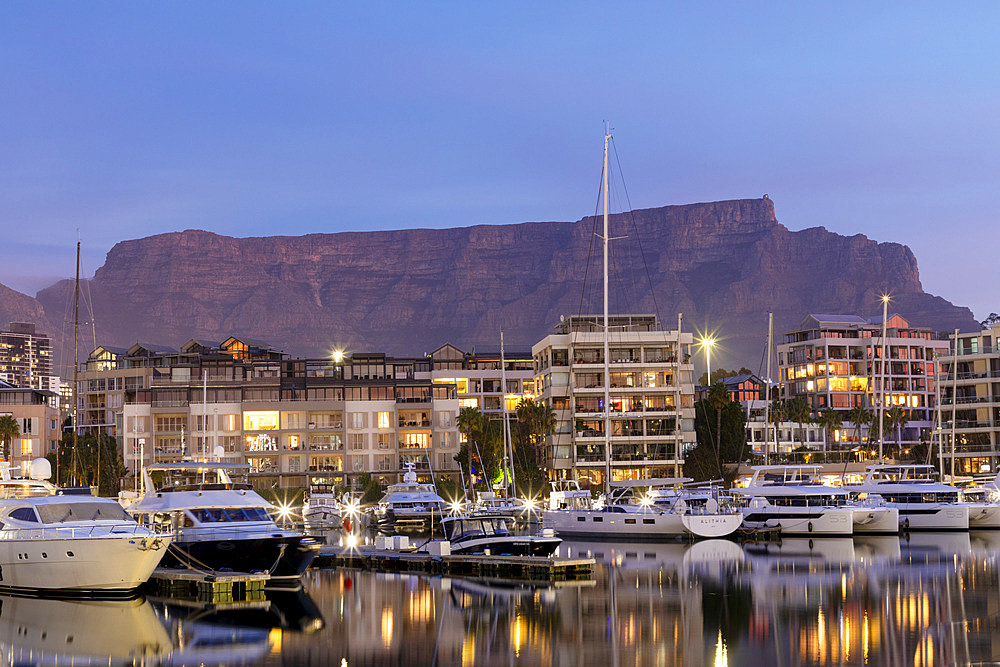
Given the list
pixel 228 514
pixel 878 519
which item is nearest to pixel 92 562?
pixel 228 514

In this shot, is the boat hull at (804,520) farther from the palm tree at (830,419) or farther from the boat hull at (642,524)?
the palm tree at (830,419)

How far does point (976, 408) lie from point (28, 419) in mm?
101846

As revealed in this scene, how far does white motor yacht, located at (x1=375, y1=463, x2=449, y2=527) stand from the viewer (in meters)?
86.8

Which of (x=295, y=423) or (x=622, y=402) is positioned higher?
(x=622, y=402)

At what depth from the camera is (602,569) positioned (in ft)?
171

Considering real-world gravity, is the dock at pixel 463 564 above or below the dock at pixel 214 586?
below

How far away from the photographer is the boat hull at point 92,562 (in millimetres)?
40156

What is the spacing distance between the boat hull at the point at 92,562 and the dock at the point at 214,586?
1838mm

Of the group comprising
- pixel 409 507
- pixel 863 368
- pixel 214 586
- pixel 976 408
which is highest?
pixel 863 368

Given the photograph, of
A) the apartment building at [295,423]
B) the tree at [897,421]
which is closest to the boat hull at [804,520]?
the apartment building at [295,423]

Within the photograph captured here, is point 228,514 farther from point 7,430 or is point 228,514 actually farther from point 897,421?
point 897,421

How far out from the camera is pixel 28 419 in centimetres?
13562

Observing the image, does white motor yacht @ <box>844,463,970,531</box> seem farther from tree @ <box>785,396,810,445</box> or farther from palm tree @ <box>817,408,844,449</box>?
tree @ <box>785,396,810,445</box>

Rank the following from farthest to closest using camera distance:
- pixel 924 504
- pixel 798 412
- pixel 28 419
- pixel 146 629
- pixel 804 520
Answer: pixel 798 412 < pixel 28 419 < pixel 924 504 < pixel 804 520 < pixel 146 629
